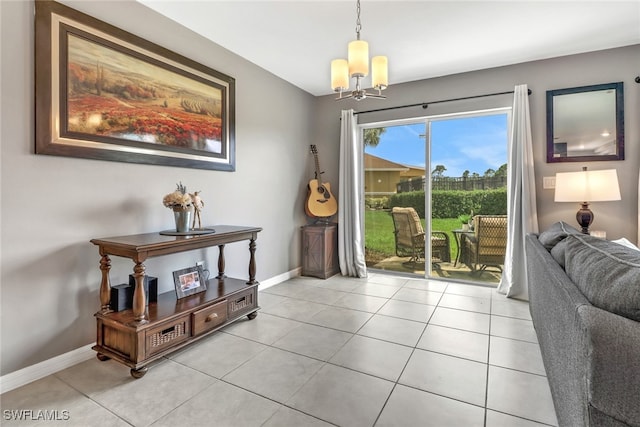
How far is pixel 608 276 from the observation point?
42.5 inches

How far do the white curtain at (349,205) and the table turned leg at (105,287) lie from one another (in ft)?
9.22

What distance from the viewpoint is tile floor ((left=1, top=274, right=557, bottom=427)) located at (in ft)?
5.06

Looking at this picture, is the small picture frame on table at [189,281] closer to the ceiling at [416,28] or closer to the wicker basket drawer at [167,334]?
the wicker basket drawer at [167,334]

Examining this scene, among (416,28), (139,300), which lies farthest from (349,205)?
(139,300)

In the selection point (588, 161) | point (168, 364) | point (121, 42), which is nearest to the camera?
point (168, 364)

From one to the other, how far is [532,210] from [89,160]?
4.01m

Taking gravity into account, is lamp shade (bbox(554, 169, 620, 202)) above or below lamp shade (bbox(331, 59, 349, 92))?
below

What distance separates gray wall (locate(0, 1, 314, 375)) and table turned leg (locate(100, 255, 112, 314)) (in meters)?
0.19

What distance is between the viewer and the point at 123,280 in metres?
2.29

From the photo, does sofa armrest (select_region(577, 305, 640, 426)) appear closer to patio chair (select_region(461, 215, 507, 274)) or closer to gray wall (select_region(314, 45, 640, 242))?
gray wall (select_region(314, 45, 640, 242))

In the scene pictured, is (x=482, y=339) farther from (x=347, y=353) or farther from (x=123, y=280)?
(x=123, y=280)

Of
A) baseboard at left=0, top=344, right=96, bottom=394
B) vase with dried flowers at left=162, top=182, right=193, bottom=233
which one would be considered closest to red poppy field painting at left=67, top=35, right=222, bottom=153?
vase with dried flowers at left=162, top=182, right=193, bottom=233

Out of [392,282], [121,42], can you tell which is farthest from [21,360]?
[392,282]

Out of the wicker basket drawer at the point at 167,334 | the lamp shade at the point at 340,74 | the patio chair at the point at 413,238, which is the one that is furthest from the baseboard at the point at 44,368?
the patio chair at the point at 413,238
